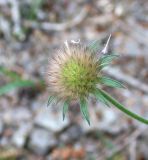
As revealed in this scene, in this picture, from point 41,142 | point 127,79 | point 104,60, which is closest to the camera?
point 104,60

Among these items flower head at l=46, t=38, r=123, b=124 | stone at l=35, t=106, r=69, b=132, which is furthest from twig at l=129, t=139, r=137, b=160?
flower head at l=46, t=38, r=123, b=124

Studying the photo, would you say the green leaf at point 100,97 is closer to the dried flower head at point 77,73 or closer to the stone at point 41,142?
the dried flower head at point 77,73

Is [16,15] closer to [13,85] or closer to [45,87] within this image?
[45,87]

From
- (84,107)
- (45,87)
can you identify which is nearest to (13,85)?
(45,87)

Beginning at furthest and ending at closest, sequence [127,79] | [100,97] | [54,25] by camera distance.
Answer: [54,25] → [127,79] → [100,97]

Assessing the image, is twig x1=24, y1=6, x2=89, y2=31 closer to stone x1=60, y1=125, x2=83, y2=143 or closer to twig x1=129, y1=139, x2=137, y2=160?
stone x1=60, y1=125, x2=83, y2=143

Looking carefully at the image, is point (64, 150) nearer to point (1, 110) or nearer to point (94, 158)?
point (94, 158)
